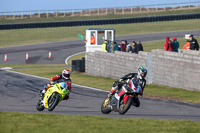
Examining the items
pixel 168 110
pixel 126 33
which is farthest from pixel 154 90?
pixel 126 33

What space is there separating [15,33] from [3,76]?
106 feet

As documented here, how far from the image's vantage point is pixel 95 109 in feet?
51.3

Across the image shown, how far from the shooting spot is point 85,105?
16.8m

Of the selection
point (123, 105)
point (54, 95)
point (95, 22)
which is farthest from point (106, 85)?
point (95, 22)

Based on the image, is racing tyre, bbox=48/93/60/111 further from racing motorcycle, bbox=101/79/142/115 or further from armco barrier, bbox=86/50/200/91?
armco barrier, bbox=86/50/200/91

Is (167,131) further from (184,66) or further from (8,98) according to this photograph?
(184,66)

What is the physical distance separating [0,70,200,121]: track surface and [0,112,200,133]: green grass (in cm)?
165

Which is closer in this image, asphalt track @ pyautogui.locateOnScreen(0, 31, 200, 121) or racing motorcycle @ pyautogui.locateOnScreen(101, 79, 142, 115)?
racing motorcycle @ pyautogui.locateOnScreen(101, 79, 142, 115)

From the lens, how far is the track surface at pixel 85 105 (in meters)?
14.4

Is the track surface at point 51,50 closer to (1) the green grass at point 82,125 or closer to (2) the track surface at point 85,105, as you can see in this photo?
(2) the track surface at point 85,105

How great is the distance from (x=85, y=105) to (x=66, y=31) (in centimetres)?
4562

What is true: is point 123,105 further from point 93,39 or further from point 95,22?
point 95,22

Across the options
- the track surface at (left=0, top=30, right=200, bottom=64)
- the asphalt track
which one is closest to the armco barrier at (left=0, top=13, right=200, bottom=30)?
the track surface at (left=0, top=30, right=200, bottom=64)

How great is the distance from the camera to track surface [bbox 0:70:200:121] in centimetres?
1436
